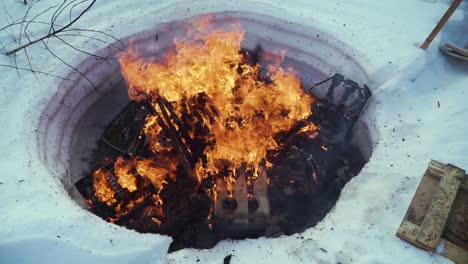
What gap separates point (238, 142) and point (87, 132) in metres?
2.48

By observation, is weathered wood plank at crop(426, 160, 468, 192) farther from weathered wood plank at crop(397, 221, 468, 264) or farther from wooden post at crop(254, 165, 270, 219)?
wooden post at crop(254, 165, 270, 219)

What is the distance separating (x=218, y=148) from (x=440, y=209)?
2.97 metres

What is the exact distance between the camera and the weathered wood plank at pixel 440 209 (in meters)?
3.82

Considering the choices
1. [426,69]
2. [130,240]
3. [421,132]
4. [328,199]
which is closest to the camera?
[130,240]

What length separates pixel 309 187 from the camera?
17.7 ft

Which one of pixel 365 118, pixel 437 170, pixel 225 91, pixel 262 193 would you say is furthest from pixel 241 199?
pixel 437 170

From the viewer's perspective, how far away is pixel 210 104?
5859mm

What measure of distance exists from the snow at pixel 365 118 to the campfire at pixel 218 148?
1.99ft

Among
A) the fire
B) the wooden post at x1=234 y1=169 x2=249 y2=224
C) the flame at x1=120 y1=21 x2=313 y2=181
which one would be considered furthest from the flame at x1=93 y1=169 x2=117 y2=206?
the wooden post at x1=234 y1=169 x2=249 y2=224

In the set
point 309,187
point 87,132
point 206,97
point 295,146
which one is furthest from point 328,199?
point 87,132

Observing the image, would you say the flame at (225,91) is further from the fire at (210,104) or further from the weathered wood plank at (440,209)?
the weathered wood plank at (440,209)

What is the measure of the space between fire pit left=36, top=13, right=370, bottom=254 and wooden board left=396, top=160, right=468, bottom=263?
4.48 ft

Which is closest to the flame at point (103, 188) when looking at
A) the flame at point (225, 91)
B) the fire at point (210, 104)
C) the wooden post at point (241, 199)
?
the fire at point (210, 104)

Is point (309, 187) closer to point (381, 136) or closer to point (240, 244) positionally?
point (381, 136)
